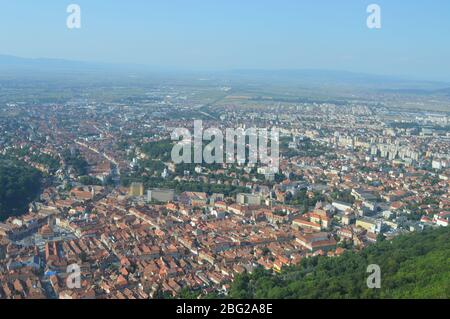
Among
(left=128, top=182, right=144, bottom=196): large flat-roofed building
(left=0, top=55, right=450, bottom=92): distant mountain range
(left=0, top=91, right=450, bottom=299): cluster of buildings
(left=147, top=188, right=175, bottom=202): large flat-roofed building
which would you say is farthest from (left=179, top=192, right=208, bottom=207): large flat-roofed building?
(left=0, top=55, right=450, bottom=92): distant mountain range

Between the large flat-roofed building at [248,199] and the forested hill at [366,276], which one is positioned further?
the large flat-roofed building at [248,199]

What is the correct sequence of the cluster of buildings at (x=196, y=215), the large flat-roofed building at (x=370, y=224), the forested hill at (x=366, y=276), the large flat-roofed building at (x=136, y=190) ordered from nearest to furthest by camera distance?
the forested hill at (x=366, y=276) → the cluster of buildings at (x=196, y=215) → the large flat-roofed building at (x=370, y=224) → the large flat-roofed building at (x=136, y=190)

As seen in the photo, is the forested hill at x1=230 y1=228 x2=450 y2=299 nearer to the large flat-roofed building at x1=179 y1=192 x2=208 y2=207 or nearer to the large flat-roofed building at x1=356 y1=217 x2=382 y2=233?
the large flat-roofed building at x1=356 y1=217 x2=382 y2=233

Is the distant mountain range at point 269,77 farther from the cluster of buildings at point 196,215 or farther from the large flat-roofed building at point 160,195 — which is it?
the large flat-roofed building at point 160,195

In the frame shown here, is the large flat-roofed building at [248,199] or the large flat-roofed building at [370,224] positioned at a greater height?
the large flat-roofed building at [248,199]

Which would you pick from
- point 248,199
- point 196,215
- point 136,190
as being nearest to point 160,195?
point 136,190

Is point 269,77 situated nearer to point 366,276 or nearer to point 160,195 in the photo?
point 160,195

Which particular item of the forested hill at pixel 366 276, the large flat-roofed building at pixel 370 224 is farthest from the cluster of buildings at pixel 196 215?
the forested hill at pixel 366 276
